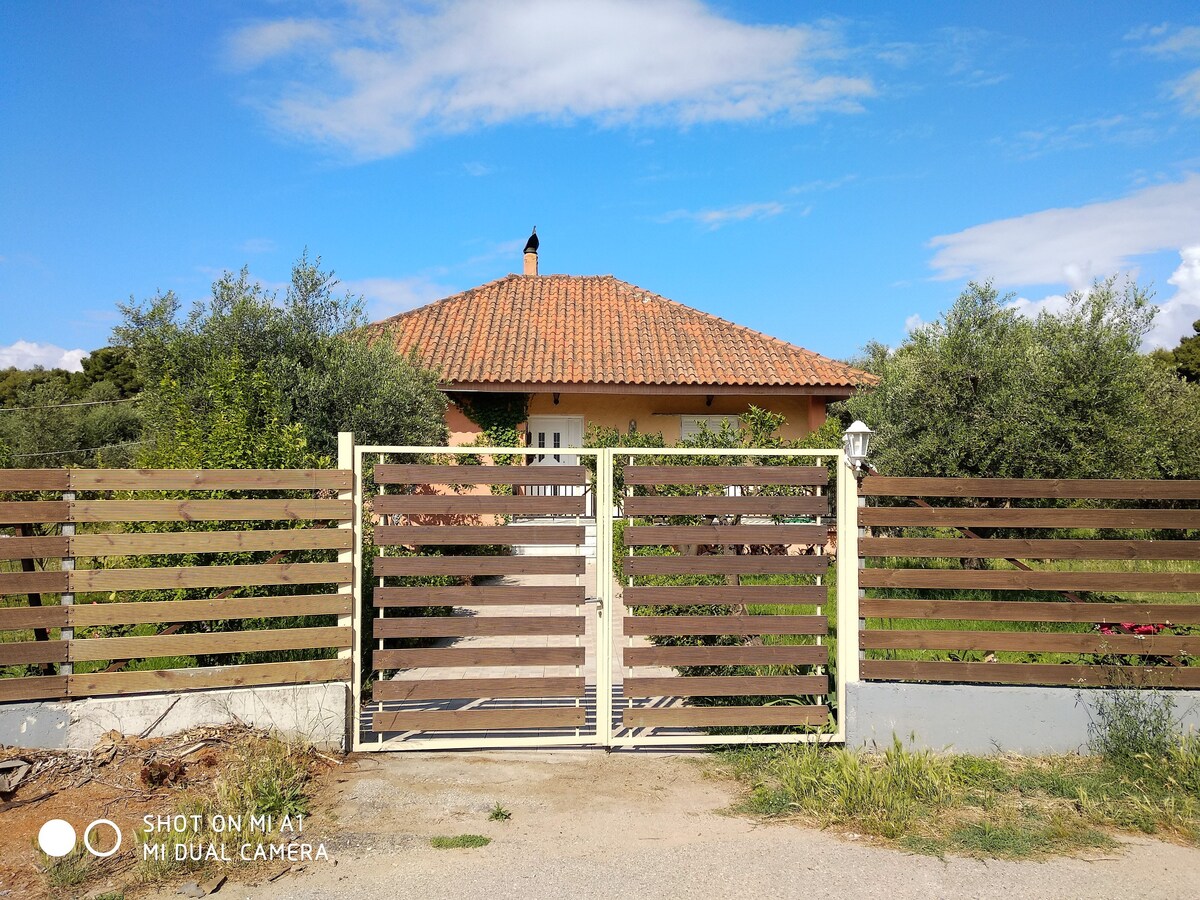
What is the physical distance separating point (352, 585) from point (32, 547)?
1.98m

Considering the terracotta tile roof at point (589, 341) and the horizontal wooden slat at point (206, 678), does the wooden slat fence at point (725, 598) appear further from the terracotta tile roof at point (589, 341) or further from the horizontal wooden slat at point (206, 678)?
the terracotta tile roof at point (589, 341)

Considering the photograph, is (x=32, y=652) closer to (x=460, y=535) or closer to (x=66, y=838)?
(x=66, y=838)

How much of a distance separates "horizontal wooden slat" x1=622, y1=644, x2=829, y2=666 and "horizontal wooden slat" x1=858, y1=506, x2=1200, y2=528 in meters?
1.02

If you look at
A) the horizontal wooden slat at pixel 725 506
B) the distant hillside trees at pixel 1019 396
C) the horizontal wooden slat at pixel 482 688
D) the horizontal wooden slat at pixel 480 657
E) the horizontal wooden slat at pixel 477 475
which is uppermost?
A: the distant hillside trees at pixel 1019 396

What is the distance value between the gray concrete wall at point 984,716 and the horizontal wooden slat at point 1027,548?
0.91 m

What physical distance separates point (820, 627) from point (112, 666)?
487cm

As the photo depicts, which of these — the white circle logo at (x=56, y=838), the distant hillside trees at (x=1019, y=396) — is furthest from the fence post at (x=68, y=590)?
the distant hillside trees at (x=1019, y=396)

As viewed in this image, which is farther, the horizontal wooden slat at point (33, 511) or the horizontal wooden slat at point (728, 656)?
the horizontal wooden slat at point (728, 656)

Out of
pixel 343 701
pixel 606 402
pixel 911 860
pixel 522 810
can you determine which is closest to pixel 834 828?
pixel 911 860

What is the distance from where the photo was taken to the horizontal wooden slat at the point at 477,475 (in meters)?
5.51

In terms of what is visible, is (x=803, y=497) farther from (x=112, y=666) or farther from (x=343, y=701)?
(x=112, y=666)

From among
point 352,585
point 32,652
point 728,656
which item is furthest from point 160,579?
point 728,656

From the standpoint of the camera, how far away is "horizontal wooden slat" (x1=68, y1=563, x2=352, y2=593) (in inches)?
204

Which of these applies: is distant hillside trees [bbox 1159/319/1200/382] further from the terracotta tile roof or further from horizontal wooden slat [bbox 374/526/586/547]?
horizontal wooden slat [bbox 374/526/586/547]
